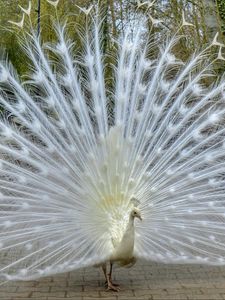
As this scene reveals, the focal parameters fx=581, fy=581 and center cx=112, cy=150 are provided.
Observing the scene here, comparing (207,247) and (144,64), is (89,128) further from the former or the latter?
(207,247)

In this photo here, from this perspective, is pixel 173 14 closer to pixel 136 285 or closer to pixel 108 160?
pixel 108 160

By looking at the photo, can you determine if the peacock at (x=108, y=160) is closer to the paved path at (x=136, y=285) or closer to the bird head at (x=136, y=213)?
the bird head at (x=136, y=213)

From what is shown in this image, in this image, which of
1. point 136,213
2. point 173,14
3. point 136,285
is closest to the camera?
point 136,213

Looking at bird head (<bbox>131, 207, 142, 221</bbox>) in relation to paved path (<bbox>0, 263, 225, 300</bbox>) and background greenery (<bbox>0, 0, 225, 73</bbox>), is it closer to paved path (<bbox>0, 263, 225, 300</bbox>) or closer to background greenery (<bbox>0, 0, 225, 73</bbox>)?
paved path (<bbox>0, 263, 225, 300</bbox>)

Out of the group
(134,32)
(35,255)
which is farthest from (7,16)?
(35,255)

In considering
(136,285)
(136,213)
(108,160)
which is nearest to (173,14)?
(108,160)

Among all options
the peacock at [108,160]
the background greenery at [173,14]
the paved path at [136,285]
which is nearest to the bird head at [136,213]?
the peacock at [108,160]
